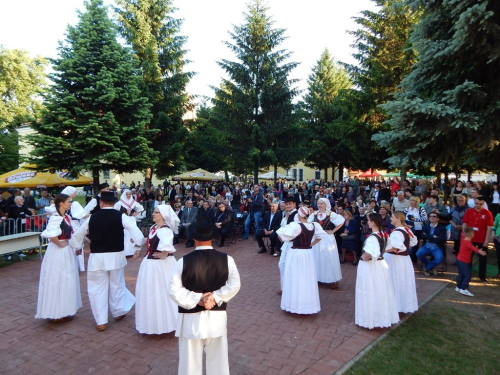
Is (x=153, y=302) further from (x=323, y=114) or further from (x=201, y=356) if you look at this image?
(x=323, y=114)

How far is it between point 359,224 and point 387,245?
430 cm

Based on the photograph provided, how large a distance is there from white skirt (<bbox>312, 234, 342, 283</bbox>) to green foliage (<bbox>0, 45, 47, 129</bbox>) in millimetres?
36332

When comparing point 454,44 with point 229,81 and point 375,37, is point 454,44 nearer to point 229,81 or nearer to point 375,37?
point 375,37

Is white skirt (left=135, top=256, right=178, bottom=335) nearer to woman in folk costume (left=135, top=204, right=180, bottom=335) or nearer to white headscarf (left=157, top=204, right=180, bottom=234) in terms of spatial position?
woman in folk costume (left=135, top=204, right=180, bottom=335)

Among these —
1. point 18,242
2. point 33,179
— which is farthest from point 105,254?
point 33,179

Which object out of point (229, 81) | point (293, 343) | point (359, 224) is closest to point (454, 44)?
point (359, 224)

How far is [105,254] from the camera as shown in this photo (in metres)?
5.39

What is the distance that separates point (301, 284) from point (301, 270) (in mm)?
254

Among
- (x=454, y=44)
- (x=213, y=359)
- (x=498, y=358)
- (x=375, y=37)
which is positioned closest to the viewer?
(x=213, y=359)

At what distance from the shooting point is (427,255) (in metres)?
8.70

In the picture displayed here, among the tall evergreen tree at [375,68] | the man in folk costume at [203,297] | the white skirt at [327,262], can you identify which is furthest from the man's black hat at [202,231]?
the tall evergreen tree at [375,68]

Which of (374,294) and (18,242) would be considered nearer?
(374,294)

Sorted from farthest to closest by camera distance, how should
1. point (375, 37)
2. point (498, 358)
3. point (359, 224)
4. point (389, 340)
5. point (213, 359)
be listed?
point (375, 37), point (359, 224), point (389, 340), point (498, 358), point (213, 359)

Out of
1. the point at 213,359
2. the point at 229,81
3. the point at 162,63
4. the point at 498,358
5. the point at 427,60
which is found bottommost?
the point at 498,358
